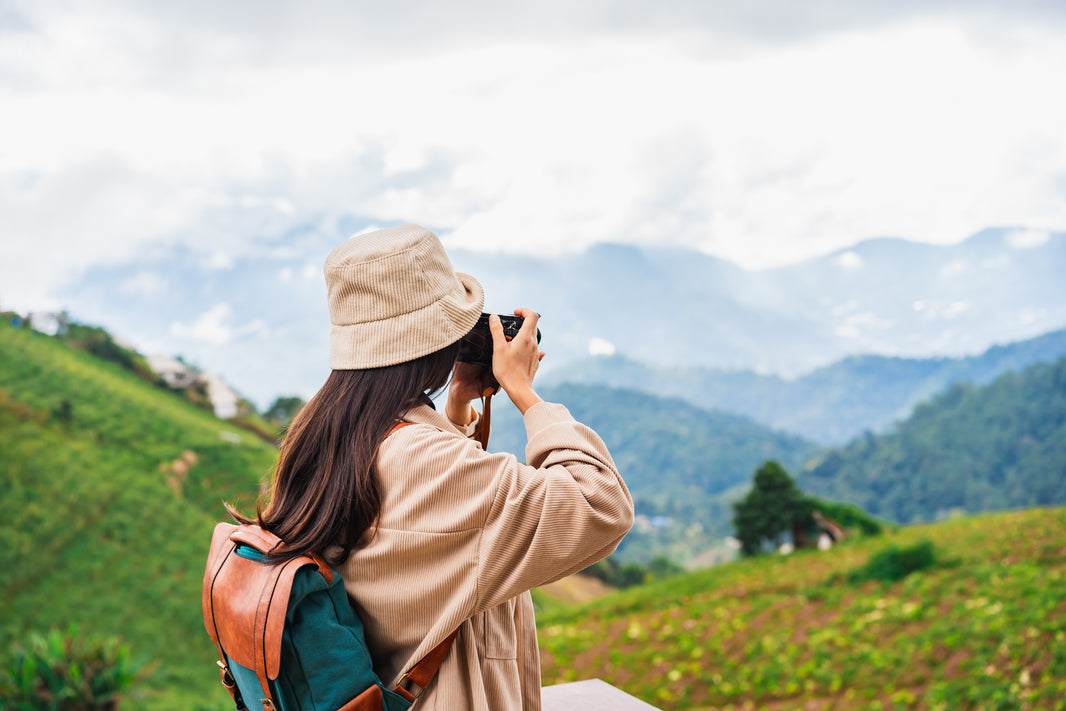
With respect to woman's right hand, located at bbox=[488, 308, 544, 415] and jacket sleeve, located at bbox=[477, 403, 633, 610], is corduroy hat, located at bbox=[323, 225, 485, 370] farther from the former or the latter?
jacket sleeve, located at bbox=[477, 403, 633, 610]

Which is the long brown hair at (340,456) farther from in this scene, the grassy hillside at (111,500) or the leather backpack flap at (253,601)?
the grassy hillside at (111,500)

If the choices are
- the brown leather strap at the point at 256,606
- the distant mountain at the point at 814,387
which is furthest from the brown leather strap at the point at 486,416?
the distant mountain at the point at 814,387

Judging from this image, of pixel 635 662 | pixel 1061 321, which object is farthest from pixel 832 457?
pixel 635 662

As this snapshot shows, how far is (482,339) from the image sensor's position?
1062 mm

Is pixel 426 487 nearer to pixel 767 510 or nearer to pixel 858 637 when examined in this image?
pixel 858 637

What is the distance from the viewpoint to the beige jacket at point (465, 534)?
0.87 metres

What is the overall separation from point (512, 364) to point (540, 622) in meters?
8.97

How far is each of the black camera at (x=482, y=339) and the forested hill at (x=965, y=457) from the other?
3107cm

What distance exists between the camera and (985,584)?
616 centimetres

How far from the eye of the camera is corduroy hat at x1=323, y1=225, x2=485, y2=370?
37.4 inches

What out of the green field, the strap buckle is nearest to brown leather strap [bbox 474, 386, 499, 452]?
the strap buckle

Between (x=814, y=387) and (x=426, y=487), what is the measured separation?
79.2 meters

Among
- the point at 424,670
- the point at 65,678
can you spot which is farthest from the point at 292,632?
the point at 65,678

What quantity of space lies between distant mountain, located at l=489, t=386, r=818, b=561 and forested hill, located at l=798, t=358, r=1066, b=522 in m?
6.25
